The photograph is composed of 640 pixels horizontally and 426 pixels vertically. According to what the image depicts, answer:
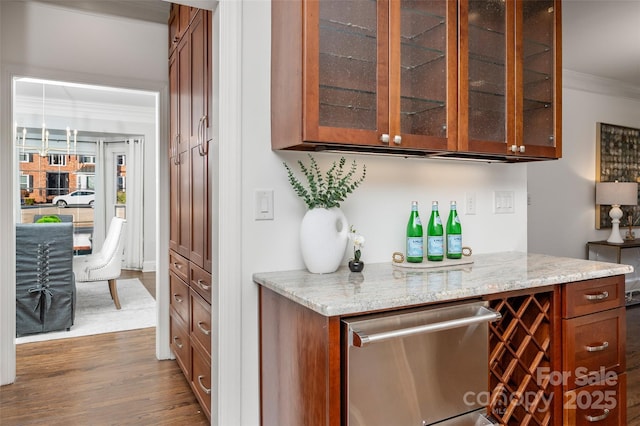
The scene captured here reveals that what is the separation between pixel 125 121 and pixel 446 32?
241 inches

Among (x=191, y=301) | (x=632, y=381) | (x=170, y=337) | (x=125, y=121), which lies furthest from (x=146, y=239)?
(x=632, y=381)

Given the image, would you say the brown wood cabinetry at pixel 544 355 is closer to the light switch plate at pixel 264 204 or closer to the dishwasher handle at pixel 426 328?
the dishwasher handle at pixel 426 328

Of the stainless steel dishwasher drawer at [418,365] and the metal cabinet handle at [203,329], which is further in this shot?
the metal cabinet handle at [203,329]

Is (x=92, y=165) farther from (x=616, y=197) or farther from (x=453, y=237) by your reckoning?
(x=616, y=197)

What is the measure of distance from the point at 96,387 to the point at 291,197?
6.46 feet

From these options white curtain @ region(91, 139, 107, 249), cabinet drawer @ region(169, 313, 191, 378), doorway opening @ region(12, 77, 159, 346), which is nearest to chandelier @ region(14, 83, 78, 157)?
doorway opening @ region(12, 77, 159, 346)

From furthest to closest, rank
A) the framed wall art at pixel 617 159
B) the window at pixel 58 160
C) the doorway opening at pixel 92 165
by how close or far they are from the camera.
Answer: the window at pixel 58 160 < the doorway opening at pixel 92 165 < the framed wall art at pixel 617 159

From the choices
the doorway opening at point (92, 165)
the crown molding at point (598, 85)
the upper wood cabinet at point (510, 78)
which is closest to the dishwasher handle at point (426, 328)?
the upper wood cabinet at point (510, 78)

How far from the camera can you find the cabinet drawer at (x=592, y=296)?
5.70 ft

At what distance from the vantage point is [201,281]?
2.22m

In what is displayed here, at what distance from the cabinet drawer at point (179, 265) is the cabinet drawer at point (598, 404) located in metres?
2.03

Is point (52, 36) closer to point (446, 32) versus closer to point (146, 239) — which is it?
point (446, 32)

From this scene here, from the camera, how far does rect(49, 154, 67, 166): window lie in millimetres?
6730

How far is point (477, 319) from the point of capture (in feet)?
4.72
